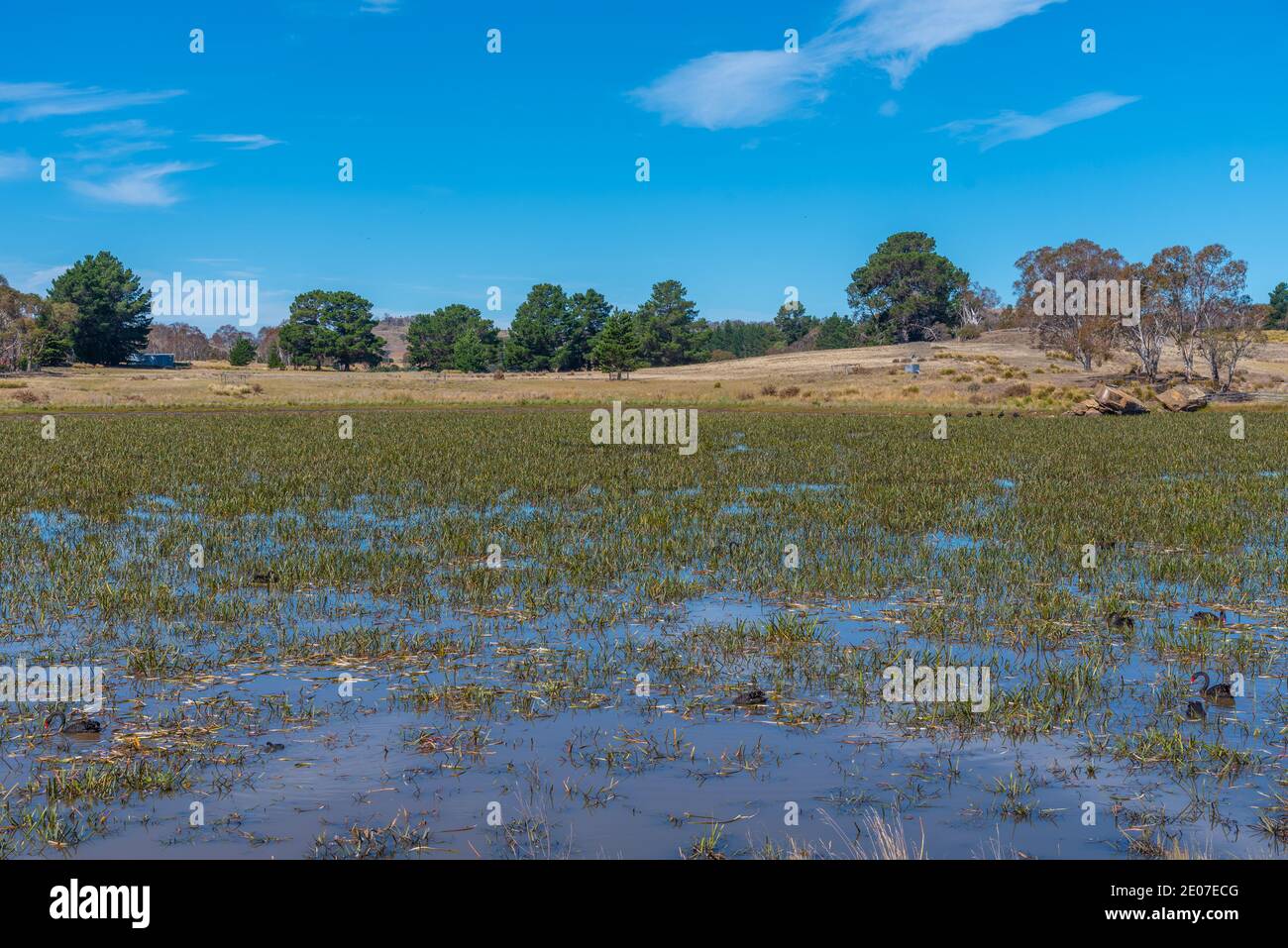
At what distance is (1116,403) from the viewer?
62781 mm

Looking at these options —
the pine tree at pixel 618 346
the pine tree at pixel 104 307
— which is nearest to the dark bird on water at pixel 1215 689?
the pine tree at pixel 618 346

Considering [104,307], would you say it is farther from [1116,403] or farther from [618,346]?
[1116,403]

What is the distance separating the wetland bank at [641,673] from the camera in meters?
6.92

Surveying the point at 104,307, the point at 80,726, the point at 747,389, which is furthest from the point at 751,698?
the point at 104,307

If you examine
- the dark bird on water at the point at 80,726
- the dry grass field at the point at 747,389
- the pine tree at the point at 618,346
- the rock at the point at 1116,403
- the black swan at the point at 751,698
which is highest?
the pine tree at the point at 618,346

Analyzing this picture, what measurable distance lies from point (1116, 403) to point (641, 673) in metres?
59.6

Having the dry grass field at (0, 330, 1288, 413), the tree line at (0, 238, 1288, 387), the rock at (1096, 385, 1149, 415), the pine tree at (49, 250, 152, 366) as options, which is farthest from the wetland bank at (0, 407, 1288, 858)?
the pine tree at (49, 250, 152, 366)

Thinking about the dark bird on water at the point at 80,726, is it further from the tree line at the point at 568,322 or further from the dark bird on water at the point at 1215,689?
the tree line at the point at 568,322

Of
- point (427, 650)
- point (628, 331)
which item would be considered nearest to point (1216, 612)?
point (427, 650)

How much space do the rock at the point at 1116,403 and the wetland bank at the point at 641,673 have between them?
41148 millimetres

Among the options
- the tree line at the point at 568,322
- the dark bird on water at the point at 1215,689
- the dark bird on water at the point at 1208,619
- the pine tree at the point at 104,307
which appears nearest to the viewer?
the dark bird on water at the point at 1215,689

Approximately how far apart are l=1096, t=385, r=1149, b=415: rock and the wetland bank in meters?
41.1

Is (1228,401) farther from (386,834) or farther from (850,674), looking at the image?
(386,834)

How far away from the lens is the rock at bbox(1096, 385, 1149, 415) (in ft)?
206
